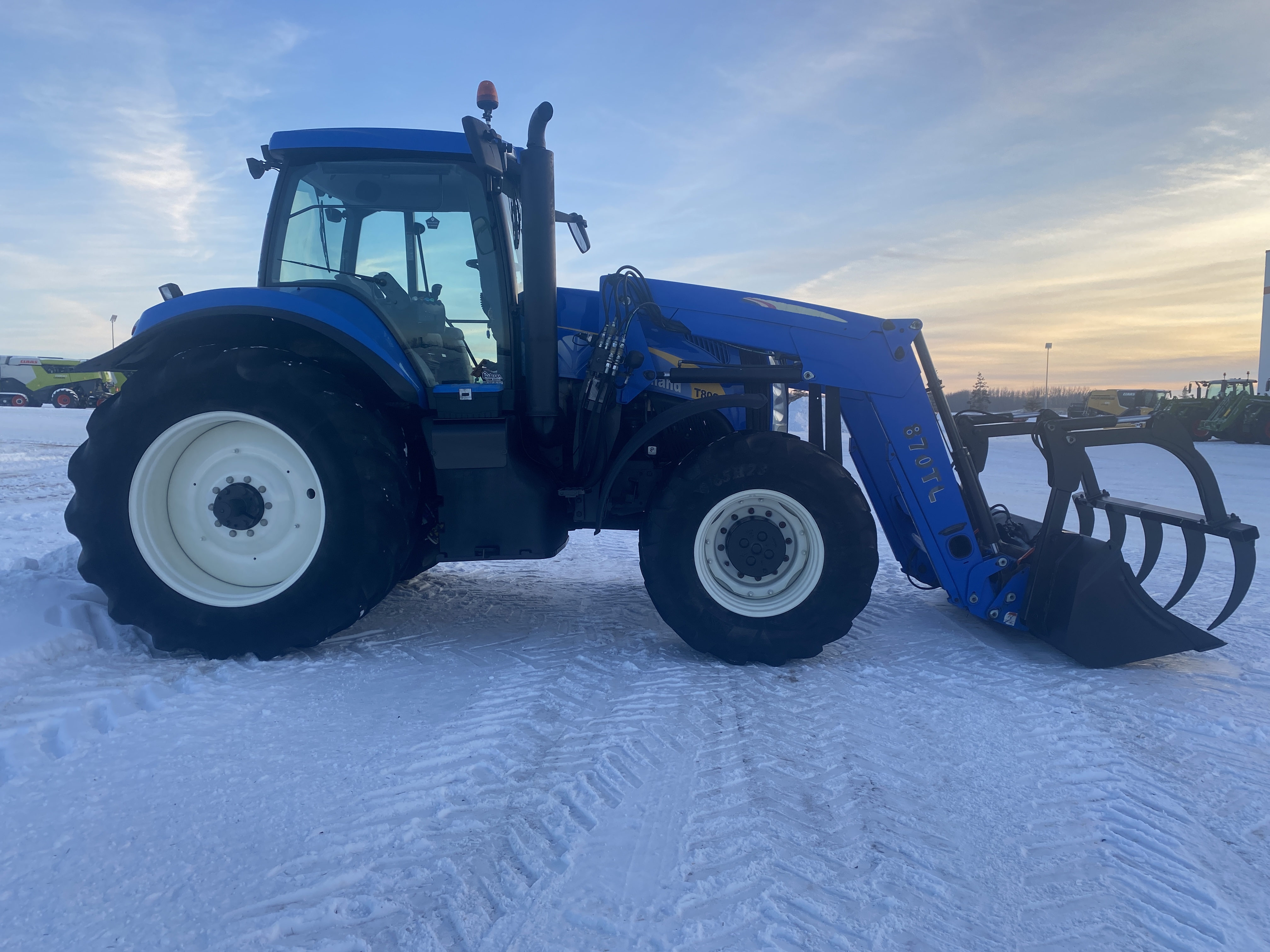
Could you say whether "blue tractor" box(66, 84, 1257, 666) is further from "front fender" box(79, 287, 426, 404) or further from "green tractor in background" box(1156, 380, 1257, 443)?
"green tractor in background" box(1156, 380, 1257, 443)

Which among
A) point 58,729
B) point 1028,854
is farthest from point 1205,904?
point 58,729

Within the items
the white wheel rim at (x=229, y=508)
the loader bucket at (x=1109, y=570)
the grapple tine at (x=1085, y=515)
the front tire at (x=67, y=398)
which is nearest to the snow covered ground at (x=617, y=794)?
the loader bucket at (x=1109, y=570)

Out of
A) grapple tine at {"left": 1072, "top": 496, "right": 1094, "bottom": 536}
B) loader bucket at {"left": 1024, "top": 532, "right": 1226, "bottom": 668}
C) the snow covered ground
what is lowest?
the snow covered ground

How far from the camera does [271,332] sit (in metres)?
3.44

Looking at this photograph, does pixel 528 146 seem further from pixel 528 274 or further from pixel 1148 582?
pixel 1148 582

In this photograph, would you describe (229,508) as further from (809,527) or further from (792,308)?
(792,308)

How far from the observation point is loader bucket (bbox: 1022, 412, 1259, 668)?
3.33 meters

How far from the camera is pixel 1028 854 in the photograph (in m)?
2.01

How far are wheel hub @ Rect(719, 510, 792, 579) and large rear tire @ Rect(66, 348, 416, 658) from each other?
58.2 inches

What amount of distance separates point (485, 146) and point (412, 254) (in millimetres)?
722

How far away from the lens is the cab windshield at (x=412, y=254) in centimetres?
369

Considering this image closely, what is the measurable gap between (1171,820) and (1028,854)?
51 centimetres

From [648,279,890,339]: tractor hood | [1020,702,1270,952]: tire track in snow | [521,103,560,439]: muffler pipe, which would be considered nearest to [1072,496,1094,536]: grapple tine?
[648,279,890,339]: tractor hood

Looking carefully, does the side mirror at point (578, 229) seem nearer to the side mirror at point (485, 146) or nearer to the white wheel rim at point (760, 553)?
the side mirror at point (485, 146)
